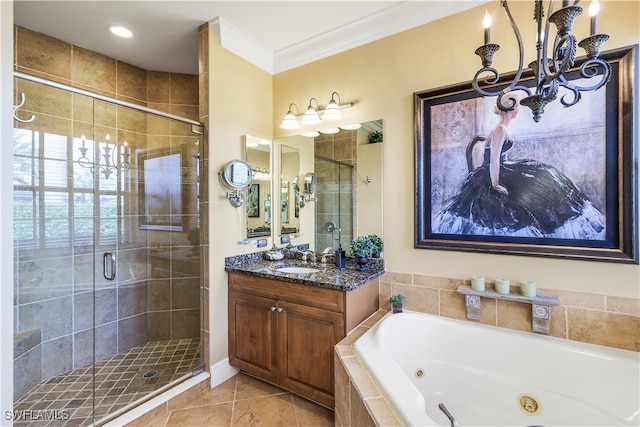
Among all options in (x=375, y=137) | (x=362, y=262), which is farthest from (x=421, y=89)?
(x=362, y=262)

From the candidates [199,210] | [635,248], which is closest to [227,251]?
[199,210]

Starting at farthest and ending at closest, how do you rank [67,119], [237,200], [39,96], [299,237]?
[299,237]
[237,200]
[67,119]
[39,96]

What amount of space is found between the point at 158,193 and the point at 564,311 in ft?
10.4

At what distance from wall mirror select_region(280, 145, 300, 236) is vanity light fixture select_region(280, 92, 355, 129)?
245 mm

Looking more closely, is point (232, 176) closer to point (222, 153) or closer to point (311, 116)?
point (222, 153)

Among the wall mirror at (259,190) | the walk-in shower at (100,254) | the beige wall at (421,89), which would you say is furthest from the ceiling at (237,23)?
the wall mirror at (259,190)

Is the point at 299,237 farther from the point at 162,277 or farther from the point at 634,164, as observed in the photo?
the point at 634,164

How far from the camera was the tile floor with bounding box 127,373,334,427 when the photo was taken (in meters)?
1.82

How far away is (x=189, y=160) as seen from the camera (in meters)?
2.42

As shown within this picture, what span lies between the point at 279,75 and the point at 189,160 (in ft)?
3.93

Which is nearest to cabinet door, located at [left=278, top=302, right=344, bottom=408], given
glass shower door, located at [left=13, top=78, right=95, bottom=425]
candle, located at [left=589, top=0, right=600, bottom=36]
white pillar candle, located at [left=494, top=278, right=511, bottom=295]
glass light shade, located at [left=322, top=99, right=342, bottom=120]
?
white pillar candle, located at [left=494, top=278, right=511, bottom=295]

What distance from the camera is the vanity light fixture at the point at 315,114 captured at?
2355 mm

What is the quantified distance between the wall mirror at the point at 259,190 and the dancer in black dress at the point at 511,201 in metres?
1.49

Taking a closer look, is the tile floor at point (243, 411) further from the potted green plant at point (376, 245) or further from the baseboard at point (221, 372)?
the potted green plant at point (376, 245)
